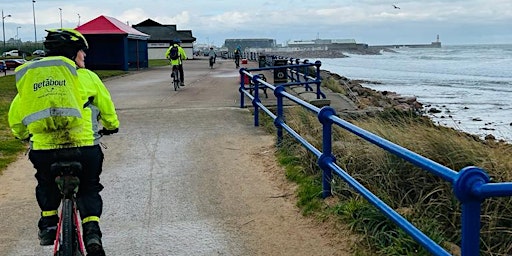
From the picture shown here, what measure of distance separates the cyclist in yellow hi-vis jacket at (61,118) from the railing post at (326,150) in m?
2.27

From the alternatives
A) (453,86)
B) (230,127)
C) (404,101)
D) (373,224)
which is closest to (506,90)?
(453,86)

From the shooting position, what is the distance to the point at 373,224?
5258 mm

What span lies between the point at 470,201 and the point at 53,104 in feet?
7.83

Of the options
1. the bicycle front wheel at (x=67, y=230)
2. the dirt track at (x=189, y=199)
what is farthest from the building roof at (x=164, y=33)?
the bicycle front wheel at (x=67, y=230)

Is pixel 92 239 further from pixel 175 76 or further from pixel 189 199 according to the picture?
pixel 175 76

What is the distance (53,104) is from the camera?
385 centimetres

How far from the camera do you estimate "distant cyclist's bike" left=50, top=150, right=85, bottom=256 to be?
388 cm

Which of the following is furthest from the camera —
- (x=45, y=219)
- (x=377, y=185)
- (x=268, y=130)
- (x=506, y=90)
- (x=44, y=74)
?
(x=506, y=90)

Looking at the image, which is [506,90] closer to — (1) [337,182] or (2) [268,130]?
(2) [268,130]

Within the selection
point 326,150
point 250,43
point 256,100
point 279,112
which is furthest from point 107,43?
point 250,43

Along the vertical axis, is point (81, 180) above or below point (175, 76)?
below

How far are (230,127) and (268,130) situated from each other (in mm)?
896

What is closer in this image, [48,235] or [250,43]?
[48,235]

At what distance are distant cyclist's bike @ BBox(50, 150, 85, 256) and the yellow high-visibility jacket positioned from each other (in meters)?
0.12
